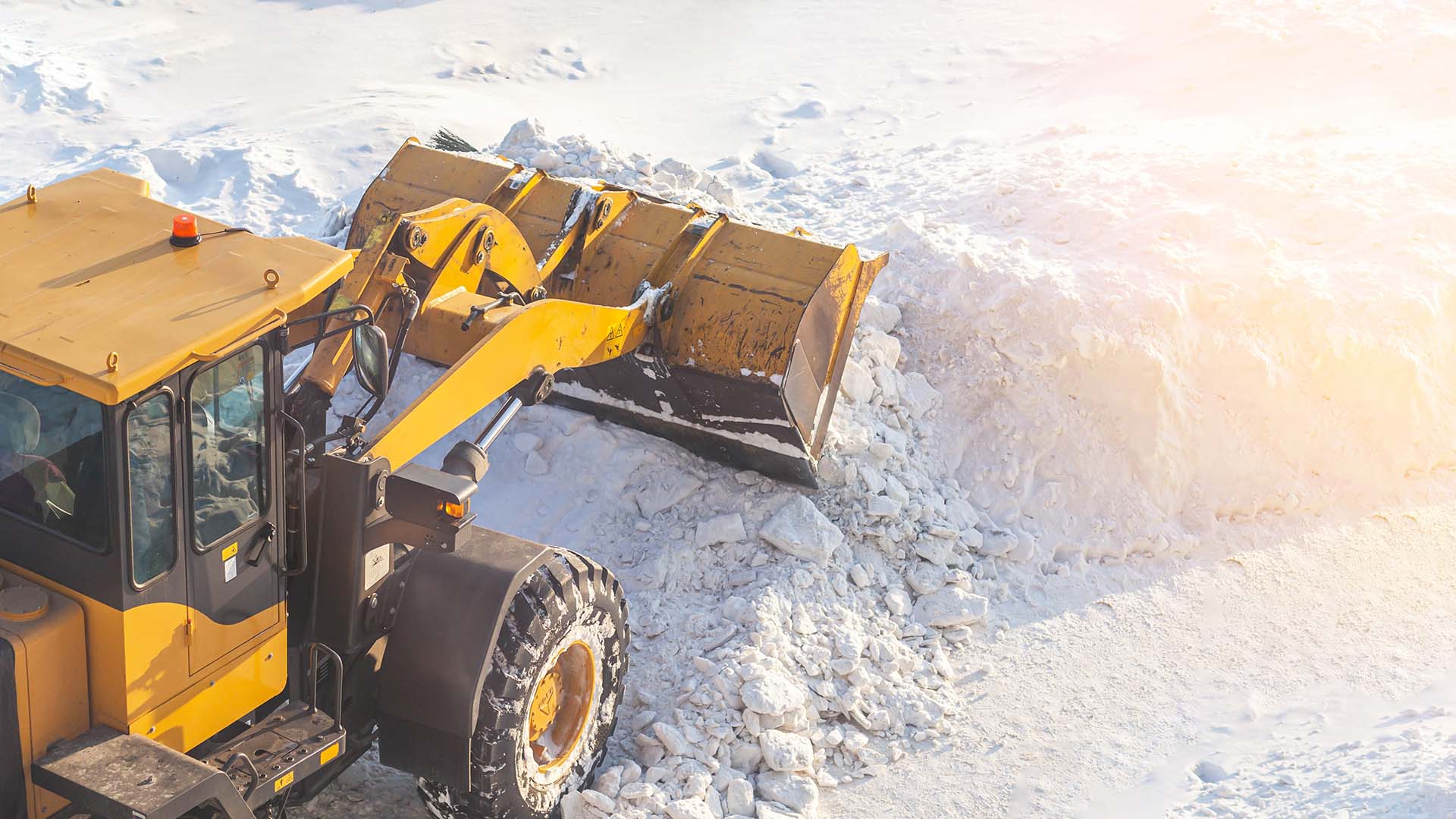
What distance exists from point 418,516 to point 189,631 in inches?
29.9

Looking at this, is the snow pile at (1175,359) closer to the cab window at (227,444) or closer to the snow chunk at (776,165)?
the snow chunk at (776,165)

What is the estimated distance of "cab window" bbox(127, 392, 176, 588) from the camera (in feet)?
10.9

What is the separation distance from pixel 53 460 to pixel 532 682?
172 cm

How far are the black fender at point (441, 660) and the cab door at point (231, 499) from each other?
62 centimetres

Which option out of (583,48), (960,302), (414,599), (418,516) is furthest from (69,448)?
(583,48)

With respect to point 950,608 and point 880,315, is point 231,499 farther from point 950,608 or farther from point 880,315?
point 880,315

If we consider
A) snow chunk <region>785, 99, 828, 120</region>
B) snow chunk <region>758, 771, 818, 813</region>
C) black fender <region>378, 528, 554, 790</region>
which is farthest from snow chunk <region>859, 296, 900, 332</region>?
snow chunk <region>785, 99, 828, 120</region>

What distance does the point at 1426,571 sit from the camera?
6988mm

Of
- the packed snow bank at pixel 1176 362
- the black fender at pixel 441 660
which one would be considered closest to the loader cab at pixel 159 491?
the black fender at pixel 441 660

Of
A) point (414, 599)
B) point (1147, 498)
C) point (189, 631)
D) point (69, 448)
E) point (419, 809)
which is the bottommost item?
point (419, 809)

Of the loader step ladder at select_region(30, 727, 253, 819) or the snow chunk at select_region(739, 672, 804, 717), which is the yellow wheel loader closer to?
the loader step ladder at select_region(30, 727, 253, 819)

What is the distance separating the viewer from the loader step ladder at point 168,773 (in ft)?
10.9

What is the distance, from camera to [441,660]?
14.3 feet

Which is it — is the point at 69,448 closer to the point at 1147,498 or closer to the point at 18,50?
the point at 1147,498
